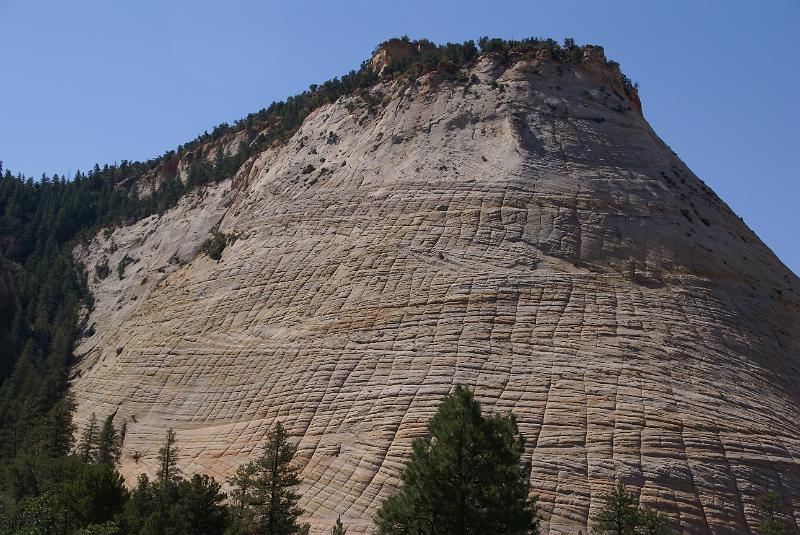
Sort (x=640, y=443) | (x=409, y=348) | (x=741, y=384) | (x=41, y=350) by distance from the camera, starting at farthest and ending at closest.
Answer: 1. (x=41, y=350)
2. (x=409, y=348)
3. (x=741, y=384)
4. (x=640, y=443)

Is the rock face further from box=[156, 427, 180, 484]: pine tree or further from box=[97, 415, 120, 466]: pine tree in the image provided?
box=[156, 427, 180, 484]: pine tree

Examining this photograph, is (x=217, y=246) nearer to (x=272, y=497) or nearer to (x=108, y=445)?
(x=108, y=445)

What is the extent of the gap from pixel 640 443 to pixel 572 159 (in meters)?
19.1

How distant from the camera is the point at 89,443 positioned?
36938mm

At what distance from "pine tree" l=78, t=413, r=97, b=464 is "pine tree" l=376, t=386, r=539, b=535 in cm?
1947

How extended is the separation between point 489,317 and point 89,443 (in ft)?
59.7

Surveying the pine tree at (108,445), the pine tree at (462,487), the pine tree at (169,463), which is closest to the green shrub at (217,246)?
the pine tree at (108,445)

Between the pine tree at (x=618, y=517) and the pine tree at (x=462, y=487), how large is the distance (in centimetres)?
249

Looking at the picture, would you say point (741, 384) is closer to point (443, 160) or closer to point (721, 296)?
point (721, 296)

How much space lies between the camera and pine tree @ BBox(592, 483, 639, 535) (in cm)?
2180

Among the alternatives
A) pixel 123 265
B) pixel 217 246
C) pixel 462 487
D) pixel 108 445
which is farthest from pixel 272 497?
pixel 123 265

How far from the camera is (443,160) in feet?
144

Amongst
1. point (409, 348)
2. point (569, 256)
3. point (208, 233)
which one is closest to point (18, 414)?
point (208, 233)

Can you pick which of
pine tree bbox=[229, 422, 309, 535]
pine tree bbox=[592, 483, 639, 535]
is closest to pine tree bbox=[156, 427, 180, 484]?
pine tree bbox=[229, 422, 309, 535]
